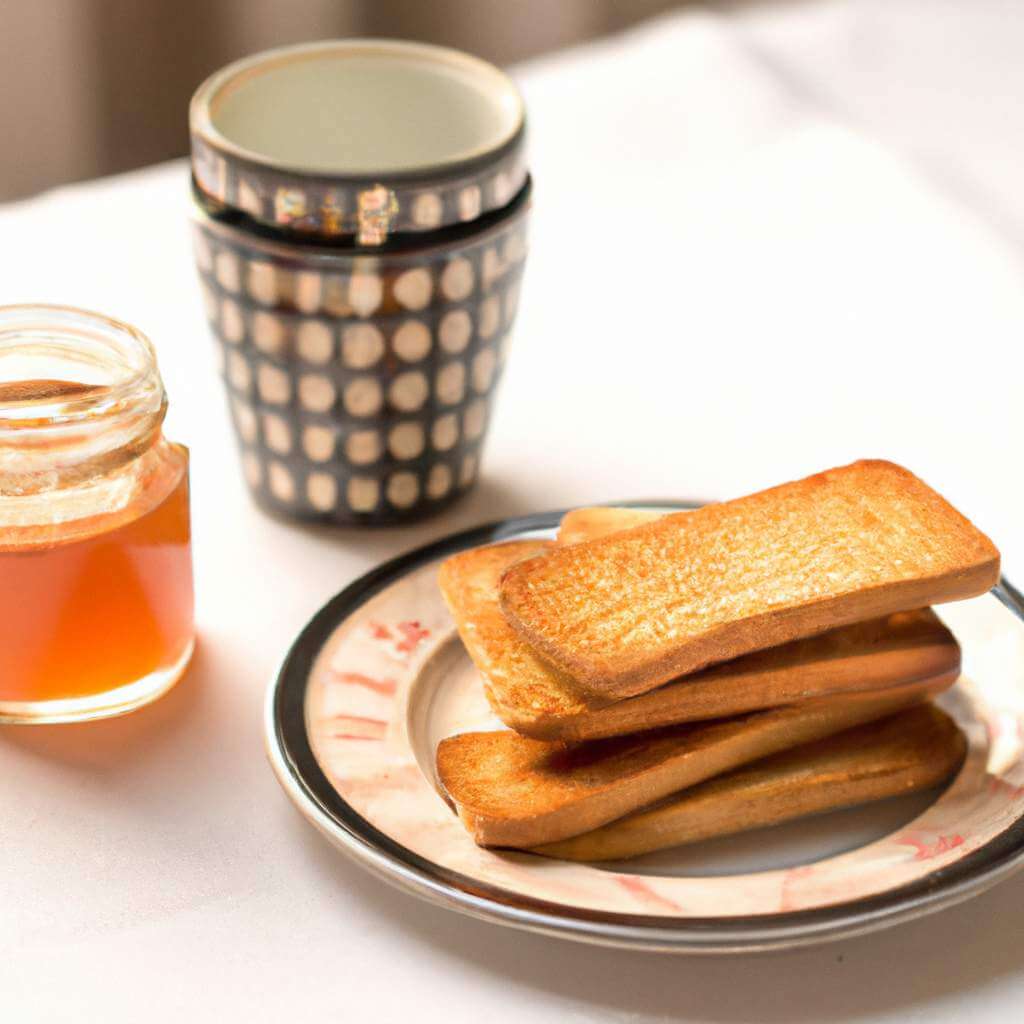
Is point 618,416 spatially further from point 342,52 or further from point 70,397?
point 70,397

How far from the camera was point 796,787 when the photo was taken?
0.60 meters

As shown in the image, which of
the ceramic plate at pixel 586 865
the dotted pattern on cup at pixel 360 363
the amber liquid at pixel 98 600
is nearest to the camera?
the ceramic plate at pixel 586 865

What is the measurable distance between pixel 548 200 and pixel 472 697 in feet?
2.03

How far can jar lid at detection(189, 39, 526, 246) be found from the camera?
71 cm

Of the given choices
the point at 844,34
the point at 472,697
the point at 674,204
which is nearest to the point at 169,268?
the point at 674,204

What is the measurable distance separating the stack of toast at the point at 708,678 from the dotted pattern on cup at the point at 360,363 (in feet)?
0.55

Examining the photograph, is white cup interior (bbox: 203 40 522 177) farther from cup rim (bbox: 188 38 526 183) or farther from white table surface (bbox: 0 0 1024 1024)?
white table surface (bbox: 0 0 1024 1024)

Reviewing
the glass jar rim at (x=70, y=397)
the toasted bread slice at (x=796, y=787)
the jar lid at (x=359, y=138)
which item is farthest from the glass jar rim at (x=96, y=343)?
the toasted bread slice at (x=796, y=787)

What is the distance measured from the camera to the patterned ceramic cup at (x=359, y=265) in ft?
2.36

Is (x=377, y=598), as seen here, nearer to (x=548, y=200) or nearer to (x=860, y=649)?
(x=860, y=649)

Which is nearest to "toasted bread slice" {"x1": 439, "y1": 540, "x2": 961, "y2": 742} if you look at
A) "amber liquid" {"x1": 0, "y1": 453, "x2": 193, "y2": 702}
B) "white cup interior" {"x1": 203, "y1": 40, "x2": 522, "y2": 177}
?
"amber liquid" {"x1": 0, "y1": 453, "x2": 193, "y2": 702}

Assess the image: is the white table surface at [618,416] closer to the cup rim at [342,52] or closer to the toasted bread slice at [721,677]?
the toasted bread slice at [721,677]

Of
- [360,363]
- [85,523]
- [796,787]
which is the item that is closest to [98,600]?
[85,523]

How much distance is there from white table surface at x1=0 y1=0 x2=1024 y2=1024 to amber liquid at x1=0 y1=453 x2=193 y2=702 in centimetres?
3
